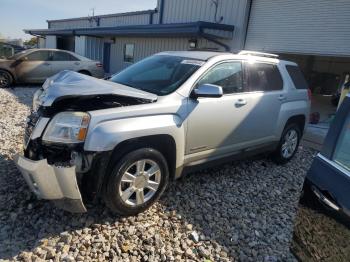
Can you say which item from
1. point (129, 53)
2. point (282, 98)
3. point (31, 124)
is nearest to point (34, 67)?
point (129, 53)

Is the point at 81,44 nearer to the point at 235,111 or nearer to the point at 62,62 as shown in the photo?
the point at 62,62

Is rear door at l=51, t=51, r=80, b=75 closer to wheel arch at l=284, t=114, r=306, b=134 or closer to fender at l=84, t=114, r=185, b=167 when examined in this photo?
wheel arch at l=284, t=114, r=306, b=134

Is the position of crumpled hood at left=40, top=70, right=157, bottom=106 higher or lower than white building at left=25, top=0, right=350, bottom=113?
lower

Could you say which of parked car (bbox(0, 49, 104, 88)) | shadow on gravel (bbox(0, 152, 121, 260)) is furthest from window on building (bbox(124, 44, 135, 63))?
shadow on gravel (bbox(0, 152, 121, 260))

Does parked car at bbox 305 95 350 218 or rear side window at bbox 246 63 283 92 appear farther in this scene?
rear side window at bbox 246 63 283 92

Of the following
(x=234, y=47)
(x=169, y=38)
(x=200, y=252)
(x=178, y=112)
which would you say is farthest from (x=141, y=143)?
(x=169, y=38)

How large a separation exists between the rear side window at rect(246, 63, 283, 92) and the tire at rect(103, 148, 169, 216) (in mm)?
1911

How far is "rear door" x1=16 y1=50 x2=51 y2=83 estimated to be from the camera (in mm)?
12141

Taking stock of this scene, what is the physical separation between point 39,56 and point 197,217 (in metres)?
11.0

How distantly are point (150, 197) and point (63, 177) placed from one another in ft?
3.46

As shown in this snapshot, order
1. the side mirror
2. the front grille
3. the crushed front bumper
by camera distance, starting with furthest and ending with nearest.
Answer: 1. the side mirror
2. the front grille
3. the crushed front bumper

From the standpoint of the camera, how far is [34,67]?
12.3 m

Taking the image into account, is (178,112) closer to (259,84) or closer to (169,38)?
(259,84)

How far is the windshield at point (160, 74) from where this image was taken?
3.94 meters
